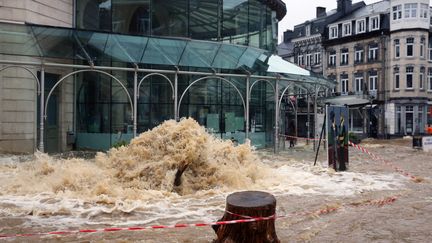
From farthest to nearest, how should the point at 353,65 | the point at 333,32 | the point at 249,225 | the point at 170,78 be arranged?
the point at 333,32 < the point at 353,65 < the point at 170,78 < the point at 249,225

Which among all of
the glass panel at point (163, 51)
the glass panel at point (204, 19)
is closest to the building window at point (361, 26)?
the glass panel at point (204, 19)

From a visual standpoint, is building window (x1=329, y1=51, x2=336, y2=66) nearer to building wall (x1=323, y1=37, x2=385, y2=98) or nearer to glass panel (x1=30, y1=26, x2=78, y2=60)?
building wall (x1=323, y1=37, x2=385, y2=98)

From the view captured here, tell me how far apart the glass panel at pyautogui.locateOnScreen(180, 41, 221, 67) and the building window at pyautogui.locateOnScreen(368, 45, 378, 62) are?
28.5m

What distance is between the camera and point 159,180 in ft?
33.8

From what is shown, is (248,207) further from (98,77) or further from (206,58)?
(98,77)

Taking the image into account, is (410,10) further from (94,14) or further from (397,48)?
Result: (94,14)

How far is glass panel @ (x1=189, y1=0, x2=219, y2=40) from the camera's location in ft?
67.4

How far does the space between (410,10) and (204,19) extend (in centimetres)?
2757

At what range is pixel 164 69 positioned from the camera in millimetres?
19328

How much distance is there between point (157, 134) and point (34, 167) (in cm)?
362

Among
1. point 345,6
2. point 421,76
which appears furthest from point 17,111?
point 345,6

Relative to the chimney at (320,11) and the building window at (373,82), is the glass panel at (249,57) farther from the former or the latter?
the chimney at (320,11)

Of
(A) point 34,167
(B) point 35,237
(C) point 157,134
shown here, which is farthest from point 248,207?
(A) point 34,167

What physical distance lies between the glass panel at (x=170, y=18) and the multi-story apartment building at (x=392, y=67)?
878 inches
